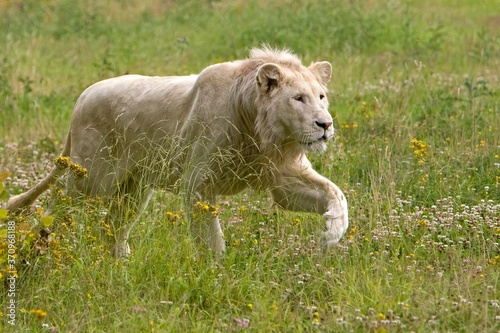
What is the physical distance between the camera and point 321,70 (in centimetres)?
669

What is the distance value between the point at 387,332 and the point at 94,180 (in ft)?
11.0

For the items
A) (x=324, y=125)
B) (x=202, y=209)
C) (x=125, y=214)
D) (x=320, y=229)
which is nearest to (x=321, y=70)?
(x=324, y=125)

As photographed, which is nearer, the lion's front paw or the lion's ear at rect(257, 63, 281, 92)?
the lion's front paw

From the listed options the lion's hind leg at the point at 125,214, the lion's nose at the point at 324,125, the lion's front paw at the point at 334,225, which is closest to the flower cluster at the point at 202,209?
the lion's hind leg at the point at 125,214

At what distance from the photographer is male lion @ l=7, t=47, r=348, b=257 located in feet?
20.3

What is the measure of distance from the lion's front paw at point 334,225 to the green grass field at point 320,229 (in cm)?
9

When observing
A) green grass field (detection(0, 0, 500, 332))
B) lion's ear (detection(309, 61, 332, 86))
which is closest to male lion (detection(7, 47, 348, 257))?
lion's ear (detection(309, 61, 332, 86))

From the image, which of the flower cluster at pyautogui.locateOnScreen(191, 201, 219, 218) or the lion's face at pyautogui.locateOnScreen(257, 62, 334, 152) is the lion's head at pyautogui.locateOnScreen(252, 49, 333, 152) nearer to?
the lion's face at pyautogui.locateOnScreen(257, 62, 334, 152)

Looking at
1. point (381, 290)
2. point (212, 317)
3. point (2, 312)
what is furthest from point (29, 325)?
point (381, 290)

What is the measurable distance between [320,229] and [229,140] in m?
0.87

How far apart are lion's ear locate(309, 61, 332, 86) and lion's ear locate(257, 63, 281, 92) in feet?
1.34

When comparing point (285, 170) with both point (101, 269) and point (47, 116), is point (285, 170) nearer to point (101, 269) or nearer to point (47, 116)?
point (101, 269)

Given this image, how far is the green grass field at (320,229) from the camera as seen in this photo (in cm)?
521

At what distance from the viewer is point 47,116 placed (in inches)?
432
